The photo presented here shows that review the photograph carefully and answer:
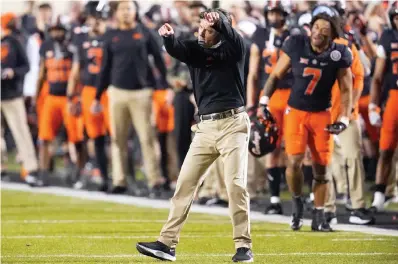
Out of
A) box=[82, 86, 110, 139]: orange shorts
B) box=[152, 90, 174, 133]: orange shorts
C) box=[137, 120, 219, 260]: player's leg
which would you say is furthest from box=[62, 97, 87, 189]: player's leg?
box=[137, 120, 219, 260]: player's leg

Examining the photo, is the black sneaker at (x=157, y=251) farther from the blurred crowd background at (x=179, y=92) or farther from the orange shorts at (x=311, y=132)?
the blurred crowd background at (x=179, y=92)

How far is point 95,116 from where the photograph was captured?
16.3 m

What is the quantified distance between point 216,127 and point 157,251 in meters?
1.04

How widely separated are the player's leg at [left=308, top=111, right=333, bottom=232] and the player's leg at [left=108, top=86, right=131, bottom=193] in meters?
4.42

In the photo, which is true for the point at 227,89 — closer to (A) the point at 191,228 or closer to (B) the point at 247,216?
(B) the point at 247,216

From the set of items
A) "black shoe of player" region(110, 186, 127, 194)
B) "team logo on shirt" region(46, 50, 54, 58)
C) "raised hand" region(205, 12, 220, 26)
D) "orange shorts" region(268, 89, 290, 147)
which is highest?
"raised hand" region(205, 12, 220, 26)

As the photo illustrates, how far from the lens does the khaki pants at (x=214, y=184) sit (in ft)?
47.1

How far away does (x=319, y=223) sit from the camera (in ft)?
37.5

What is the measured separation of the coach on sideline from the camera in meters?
9.50

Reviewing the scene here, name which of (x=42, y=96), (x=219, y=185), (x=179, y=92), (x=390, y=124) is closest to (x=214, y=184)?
(x=219, y=185)

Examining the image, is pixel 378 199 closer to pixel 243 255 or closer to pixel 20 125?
pixel 243 255

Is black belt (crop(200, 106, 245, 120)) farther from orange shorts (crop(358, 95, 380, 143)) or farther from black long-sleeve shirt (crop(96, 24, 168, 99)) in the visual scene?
black long-sleeve shirt (crop(96, 24, 168, 99))

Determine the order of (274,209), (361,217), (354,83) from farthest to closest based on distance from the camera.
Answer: (274,209) → (361,217) → (354,83)

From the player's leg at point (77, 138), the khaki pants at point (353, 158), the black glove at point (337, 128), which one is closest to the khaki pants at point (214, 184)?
the khaki pants at point (353, 158)
